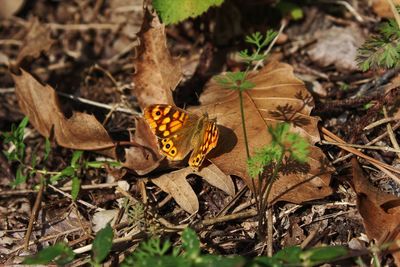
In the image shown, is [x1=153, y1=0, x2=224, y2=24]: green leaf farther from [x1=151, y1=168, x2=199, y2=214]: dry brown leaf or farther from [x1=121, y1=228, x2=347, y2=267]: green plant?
[x1=121, y1=228, x2=347, y2=267]: green plant

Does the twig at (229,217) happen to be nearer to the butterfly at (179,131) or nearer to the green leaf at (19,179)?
the butterfly at (179,131)

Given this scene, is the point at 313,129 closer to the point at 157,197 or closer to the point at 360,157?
the point at 360,157

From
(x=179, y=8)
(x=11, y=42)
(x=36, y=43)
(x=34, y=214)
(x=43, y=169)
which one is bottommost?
(x=34, y=214)

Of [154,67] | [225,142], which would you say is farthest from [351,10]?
[225,142]

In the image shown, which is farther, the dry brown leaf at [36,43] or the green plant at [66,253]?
the dry brown leaf at [36,43]

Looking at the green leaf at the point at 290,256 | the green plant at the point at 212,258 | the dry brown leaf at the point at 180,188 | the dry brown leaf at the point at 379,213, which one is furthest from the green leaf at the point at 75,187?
the dry brown leaf at the point at 379,213

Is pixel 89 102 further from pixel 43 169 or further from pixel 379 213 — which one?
pixel 379 213

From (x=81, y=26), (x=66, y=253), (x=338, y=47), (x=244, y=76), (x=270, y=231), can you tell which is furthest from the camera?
(x=81, y=26)
